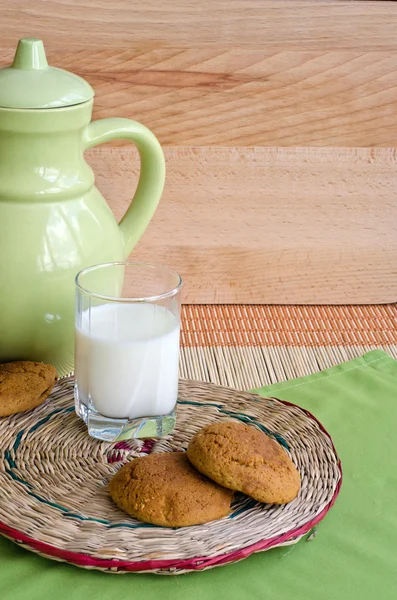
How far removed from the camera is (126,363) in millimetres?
686

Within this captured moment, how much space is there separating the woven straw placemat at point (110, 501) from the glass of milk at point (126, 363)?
0.02 metres

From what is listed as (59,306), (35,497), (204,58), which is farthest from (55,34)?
(35,497)

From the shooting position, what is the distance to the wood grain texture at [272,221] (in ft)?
3.54

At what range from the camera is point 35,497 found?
623 millimetres

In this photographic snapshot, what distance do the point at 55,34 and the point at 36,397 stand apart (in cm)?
47

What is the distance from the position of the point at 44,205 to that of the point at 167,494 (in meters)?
0.31

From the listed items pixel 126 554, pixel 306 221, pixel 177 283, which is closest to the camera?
pixel 126 554

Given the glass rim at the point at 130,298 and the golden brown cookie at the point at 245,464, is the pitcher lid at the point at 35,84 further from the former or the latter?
the golden brown cookie at the point at 245,464

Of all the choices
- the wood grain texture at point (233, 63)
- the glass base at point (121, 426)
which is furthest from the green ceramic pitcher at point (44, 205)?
the wood grain texture at point (233, 63)

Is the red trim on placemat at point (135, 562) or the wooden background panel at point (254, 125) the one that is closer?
the red trim on placemat at point (135, 562)

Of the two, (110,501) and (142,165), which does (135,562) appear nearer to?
(110,501)

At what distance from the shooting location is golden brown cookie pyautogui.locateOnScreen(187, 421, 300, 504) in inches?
23.8

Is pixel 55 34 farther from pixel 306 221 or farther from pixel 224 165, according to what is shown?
pixel 306 221

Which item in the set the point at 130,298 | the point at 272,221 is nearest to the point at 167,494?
the point at 130,298
